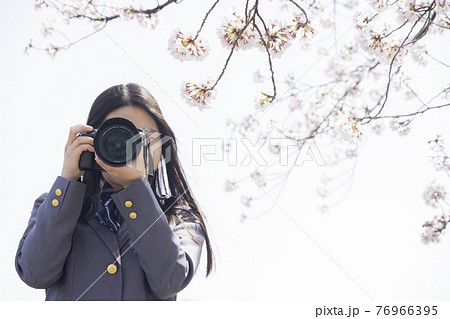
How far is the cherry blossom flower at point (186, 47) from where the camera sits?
1.18 meters

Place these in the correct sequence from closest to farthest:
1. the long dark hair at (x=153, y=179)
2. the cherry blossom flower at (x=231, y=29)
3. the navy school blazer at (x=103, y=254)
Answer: the navy school blazer at (x=103, y=254) → the long dark hair at (x=153, y=179) → the cherry blossom flower at (x=231, y=29)

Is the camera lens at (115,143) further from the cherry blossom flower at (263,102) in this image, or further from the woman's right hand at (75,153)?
the cherry blossom flower at (263,102)

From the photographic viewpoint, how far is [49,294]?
2.47 ft

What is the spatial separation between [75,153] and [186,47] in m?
0.54

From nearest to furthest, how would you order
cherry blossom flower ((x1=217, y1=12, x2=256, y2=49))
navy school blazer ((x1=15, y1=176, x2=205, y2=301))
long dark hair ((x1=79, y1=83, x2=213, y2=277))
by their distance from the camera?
1. navy school blazer ((x1=15, y1=176, x2=205, y2=301))
2. long dark hair ((x1=79, y1=83, x2=213, y2=277))
3. cherry blossom flower ((x1=217, y1=12, x2=256, y2=49))

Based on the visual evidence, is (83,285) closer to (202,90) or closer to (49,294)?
(49,294)

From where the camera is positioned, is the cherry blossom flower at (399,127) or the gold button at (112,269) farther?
the cherry blossom flower at (399,127)

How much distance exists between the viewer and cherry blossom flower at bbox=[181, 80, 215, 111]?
1.22m

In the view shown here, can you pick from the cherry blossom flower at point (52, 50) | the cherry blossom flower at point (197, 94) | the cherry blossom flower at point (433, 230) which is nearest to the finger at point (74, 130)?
the cherry blossom flower at point (197, 94)

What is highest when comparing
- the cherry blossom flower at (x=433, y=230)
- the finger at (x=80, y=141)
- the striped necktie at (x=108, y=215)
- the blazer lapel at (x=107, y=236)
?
the cherry blossom flower at (x=433, y=230)

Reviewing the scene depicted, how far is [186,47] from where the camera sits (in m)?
1.18

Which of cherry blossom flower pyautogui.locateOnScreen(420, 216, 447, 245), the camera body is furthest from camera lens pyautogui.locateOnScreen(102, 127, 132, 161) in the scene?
cherry blossom flower pyautogui.locateOnScreen(420, 216, 447, 245)

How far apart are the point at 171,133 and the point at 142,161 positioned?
21 cm

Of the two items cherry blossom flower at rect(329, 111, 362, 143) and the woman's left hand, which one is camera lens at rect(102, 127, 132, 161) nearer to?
the woman's left hand
